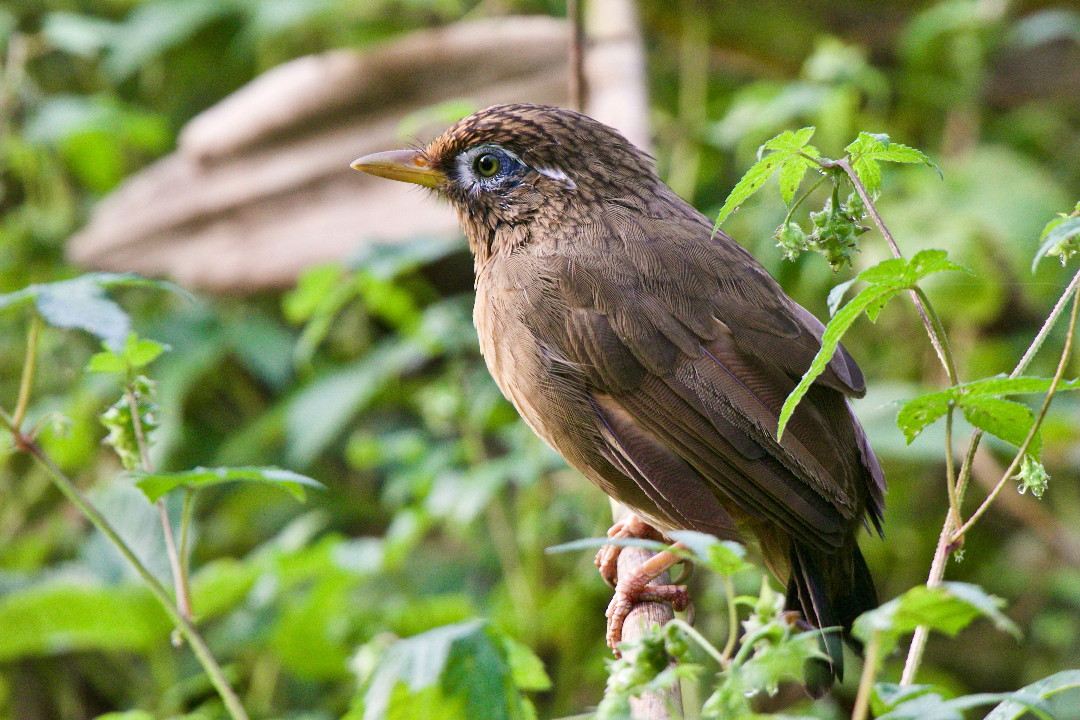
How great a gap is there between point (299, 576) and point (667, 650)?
272 centimetres

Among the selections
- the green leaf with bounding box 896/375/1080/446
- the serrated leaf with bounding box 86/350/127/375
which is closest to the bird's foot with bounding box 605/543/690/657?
the green leaf with bounding box 896/375/1080/446

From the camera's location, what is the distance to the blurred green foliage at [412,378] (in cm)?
402

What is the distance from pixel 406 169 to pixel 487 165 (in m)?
0.26

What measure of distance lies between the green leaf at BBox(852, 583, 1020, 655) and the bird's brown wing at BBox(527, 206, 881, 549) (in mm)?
1302

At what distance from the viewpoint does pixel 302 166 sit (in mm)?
6066

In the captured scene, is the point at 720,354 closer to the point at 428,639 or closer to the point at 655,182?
the point at 655,182

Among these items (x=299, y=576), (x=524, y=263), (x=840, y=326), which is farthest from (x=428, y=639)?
(x=299, y=576)

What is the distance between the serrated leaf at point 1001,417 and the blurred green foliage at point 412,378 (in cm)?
194

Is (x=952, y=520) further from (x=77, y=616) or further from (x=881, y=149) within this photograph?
(x=77, y=616)

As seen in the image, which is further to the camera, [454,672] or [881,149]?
[454,672]

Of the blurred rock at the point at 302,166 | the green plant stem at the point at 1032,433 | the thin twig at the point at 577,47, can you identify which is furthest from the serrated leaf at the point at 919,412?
the blurred rock at the point at 302,166

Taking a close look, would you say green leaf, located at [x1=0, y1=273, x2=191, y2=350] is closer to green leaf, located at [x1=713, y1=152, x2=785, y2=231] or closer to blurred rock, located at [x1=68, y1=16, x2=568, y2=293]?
green leaf, located at [x1=713, y1=152, x2=785, y2=231]

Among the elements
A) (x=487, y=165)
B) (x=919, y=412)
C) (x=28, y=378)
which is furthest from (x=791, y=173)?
(x=487, y=165)

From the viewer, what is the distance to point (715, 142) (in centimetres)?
490
